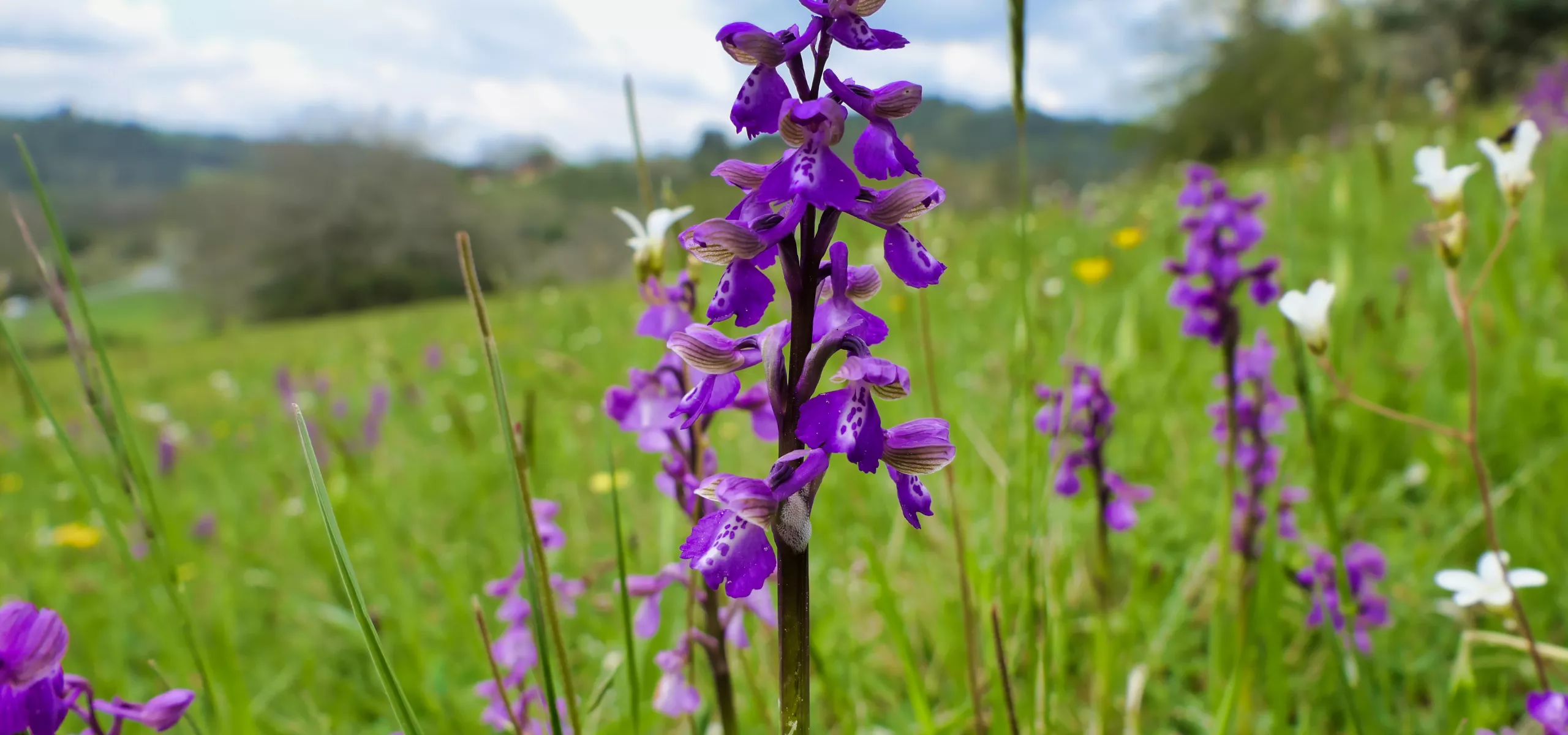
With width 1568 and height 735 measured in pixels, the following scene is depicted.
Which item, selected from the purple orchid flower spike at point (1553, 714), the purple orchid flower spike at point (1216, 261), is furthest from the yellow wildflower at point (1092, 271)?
the purple orchid flower spike at point (1553, 714)

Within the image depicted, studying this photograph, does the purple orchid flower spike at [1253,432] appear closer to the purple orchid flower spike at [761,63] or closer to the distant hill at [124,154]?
the purple orchid flower spike at [761,63]

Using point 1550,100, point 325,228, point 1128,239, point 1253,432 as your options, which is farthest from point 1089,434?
point 325,228

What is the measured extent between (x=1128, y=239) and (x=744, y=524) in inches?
243

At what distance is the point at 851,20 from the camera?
80 cm

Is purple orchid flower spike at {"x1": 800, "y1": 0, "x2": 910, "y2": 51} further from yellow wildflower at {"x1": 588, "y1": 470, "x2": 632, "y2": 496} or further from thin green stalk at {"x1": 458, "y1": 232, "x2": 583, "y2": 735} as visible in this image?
yellow wildflower at {"x1": 588, "y1": 470, "x2": 632, "y2": 496}

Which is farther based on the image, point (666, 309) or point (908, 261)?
point (666, 309)

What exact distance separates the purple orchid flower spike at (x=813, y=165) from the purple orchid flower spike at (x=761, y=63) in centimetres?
4

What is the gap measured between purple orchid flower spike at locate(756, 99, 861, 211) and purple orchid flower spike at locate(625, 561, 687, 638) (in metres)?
0.77

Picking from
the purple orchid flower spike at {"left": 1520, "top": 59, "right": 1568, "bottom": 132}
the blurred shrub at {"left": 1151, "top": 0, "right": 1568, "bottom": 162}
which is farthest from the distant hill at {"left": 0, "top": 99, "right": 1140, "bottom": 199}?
the purple orchid flower spike at {"left": 1520, "top": 59, "right": 1568, "bottom": 132}

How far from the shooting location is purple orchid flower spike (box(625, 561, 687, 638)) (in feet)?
4.47

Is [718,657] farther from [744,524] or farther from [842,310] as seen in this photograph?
[842,310]

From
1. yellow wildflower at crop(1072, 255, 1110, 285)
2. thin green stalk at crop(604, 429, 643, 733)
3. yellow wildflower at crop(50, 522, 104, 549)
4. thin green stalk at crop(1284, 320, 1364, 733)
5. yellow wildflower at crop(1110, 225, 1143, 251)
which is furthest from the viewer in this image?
yellow wildflower at crop(1110, 225, 1143, 251)

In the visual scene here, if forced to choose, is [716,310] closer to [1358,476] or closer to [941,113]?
[1358,476]

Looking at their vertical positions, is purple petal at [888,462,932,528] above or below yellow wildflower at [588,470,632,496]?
above
